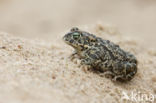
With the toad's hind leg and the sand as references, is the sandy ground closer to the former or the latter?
the sand

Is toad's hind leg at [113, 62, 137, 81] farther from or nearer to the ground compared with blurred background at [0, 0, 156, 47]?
nearer to the ground

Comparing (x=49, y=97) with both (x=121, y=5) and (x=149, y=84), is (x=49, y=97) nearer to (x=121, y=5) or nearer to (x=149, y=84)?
(x=149, y=84)

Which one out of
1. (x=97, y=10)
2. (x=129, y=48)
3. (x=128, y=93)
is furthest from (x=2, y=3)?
(x=128, y=93)

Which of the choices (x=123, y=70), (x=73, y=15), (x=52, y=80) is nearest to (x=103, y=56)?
(x=123, y=70)

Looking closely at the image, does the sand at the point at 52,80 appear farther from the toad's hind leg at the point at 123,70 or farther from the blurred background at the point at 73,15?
the blurred background at the point at 73,15

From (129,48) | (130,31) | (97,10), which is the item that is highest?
(97,10)

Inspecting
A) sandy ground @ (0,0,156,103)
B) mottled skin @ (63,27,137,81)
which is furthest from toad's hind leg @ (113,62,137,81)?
sandy ground @ (0,0,156,103)
